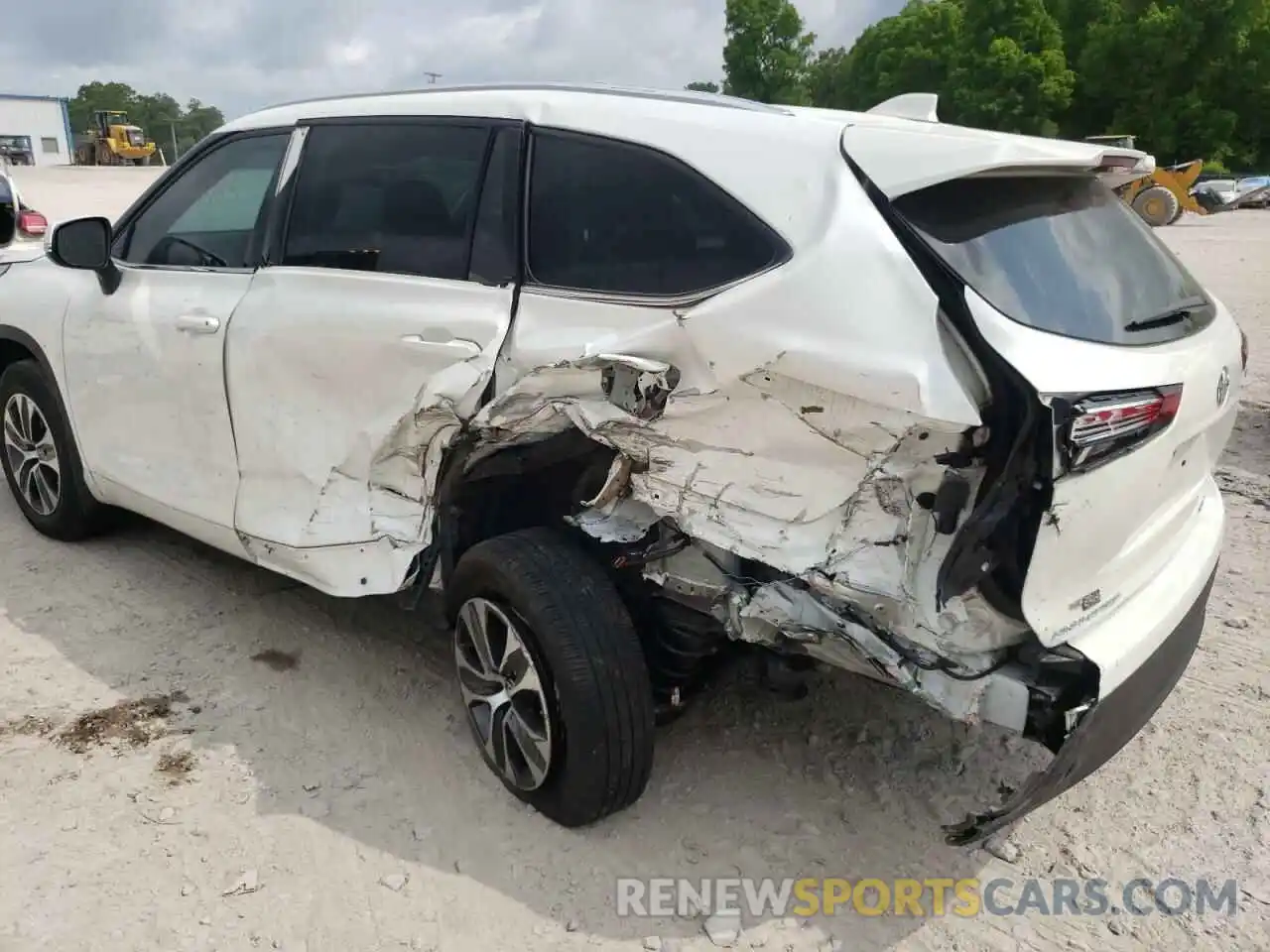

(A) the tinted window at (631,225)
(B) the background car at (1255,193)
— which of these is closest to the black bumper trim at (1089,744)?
(A) the tinted window at (631,225)

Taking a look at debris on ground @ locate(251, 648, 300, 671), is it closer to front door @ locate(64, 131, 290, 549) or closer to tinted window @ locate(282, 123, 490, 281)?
front door @ locate(64, 131, 290, 549)

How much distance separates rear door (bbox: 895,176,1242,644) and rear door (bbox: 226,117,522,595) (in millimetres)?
1267

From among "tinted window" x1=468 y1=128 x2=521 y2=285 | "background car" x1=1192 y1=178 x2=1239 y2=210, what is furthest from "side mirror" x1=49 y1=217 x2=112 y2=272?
"background car" x1=1192 y1=178 x2=1239 y2=210

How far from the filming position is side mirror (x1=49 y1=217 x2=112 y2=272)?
3.95 m

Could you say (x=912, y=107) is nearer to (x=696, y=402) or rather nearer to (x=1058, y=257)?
(x=1058, y=257)

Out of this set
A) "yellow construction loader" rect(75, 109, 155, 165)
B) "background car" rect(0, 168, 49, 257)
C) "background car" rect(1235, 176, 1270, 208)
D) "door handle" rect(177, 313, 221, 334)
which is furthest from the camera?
"yellow construction loader" rect(75, 109, 155, 165)

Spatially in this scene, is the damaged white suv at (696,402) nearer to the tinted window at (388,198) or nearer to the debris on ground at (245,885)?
the tinted window at (388,198)

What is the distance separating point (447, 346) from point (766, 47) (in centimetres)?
6057

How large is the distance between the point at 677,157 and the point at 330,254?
1307 millimetres

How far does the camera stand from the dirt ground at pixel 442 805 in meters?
2.59

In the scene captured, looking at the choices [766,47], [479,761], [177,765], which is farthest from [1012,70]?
[177,765]

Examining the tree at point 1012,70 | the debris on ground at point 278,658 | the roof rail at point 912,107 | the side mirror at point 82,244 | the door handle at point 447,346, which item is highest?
the tree at point 1012,70

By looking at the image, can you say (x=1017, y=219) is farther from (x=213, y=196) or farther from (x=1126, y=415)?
(x=213, y=196)

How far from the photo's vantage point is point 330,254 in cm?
335
